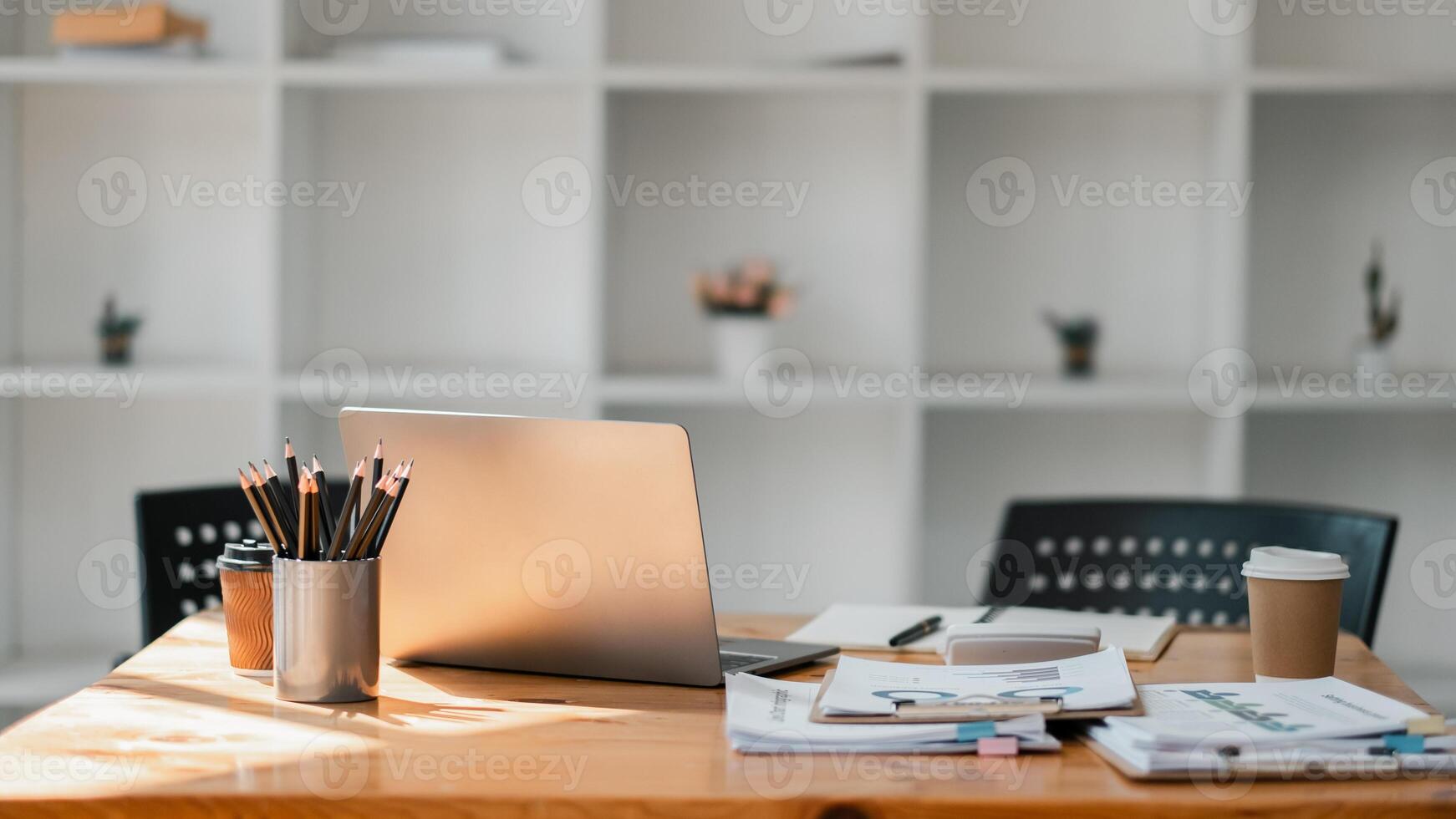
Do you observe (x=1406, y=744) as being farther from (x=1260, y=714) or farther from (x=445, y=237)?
(x=445, y=237)

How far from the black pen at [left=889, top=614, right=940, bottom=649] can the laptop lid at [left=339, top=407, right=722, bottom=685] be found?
294mm

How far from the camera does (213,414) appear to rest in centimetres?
298

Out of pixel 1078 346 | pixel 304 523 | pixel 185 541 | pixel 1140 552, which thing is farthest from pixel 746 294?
pixel 304 523

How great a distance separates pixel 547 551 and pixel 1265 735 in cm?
62

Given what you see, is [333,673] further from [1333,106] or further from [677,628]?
[1333,106]

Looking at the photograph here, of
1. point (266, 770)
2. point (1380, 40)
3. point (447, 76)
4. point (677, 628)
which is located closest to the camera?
point (266, 770)

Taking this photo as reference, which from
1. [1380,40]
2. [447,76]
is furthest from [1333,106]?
[447,76]

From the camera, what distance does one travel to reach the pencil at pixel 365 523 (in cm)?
118

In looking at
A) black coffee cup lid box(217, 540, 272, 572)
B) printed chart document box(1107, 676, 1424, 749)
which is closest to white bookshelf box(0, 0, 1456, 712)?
black coffee cup lid box(217, 540, 272, 572)

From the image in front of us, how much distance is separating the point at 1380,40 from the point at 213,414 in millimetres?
2639

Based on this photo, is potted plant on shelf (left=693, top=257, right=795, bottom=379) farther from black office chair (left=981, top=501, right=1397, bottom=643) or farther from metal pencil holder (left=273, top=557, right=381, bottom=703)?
metal pencil holder (left=273, top=557, right=381, bottom=703)

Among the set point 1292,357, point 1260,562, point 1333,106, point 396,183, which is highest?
point 1333,106

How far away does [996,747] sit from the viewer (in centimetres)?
100

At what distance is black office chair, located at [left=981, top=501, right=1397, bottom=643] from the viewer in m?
1.91
